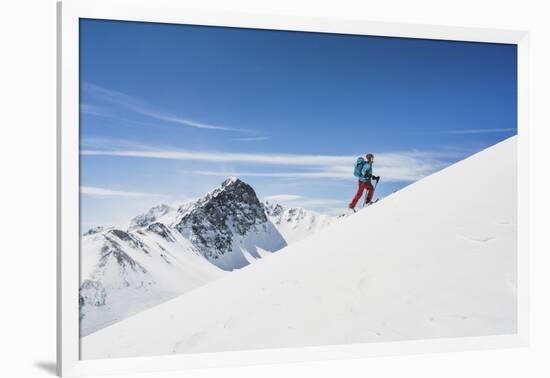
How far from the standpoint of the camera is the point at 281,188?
14.5 ft

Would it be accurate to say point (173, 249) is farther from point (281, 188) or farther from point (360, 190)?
point (360, 190)

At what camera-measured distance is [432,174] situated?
468 centimetres

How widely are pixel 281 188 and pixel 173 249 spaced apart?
2.86 ft

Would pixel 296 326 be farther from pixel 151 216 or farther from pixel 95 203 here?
pixel 95 203

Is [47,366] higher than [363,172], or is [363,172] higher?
[363,172]

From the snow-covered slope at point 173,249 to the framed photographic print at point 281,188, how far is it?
0.04 ft

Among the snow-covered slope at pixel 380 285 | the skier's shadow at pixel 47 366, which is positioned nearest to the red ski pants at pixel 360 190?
the snow-covered slope at pixel 380 285

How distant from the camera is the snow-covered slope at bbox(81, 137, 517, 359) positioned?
4.16 meters

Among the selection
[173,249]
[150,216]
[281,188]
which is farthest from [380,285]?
[150,216]

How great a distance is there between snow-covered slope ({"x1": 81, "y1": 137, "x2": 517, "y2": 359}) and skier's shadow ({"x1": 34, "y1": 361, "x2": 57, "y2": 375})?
24 centimetres

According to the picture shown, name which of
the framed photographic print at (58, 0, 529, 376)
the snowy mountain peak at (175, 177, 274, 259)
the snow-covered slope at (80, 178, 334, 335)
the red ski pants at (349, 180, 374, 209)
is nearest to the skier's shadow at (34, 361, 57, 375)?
the framed photographic print at (58, 0, 529, 376)

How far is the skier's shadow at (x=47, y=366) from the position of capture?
399cm

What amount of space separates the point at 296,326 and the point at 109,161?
67.0 inches
